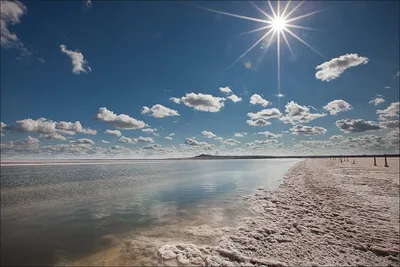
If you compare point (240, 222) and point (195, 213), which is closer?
point (240, 222)

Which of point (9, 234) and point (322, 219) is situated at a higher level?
point (322, 219)

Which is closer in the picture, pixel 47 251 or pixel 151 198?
pixel 47 251

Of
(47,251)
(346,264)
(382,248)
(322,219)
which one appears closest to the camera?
(346,264)

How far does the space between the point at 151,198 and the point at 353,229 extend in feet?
50.8

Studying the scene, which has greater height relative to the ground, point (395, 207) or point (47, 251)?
point (395, 207)

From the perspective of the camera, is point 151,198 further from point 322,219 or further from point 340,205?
point 340,205

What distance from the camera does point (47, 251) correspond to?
27.6 feet

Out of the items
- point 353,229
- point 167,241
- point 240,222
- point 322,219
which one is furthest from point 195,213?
point 353,229

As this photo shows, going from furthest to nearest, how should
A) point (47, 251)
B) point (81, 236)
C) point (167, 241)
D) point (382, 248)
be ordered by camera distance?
point (81, 236), point (167, 241), point (47, 251), point (382, 248)

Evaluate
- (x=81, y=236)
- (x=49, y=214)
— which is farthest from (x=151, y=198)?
(x=81, y=236)

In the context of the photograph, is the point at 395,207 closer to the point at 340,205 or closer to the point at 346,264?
the point at 340,205

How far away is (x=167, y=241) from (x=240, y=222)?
471 cm

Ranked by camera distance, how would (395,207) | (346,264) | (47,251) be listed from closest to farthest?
(346,264) → (47,251) → (395,207)

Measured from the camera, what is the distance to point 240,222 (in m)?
11.8
